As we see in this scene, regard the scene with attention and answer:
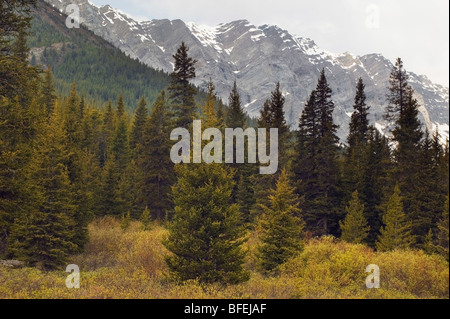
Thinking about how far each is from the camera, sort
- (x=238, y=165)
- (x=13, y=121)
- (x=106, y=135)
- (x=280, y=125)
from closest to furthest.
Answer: (x=13, y=121), (x=280, y=125), (x=238, y=165), (x=106, y=135)

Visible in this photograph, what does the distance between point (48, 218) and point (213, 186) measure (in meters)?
11.6

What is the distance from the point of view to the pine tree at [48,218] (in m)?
19.3

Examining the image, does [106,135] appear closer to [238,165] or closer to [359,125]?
[238,165]

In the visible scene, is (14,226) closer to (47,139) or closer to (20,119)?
(47,139)

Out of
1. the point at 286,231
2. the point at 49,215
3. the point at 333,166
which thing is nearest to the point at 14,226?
the point at 49,215

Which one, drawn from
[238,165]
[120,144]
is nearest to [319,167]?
[238,165]

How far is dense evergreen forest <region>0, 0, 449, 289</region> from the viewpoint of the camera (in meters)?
13.6

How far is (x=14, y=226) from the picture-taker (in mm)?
18953

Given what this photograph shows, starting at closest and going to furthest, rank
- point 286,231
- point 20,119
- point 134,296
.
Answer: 1. point 134,296
2. point 20,119
3. point 286,231

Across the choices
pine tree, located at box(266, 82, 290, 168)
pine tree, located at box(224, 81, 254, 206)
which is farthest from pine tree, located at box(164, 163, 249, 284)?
pine tree, located at box(266, 82, 290, 168)

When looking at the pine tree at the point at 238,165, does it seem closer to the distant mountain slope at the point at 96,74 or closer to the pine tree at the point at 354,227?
the pine tree at the point at 354,227

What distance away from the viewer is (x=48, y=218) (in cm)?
1995

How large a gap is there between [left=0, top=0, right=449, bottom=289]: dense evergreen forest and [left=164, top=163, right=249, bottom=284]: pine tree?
5 cm

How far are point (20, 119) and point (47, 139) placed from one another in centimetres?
860
